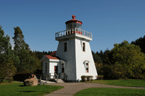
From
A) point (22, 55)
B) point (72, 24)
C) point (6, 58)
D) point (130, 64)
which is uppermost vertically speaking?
point (72, 24)

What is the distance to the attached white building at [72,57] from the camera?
831 inches

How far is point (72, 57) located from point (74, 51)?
0.99 m

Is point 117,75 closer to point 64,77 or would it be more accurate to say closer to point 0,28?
point 64,77

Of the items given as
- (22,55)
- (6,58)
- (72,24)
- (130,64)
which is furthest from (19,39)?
(130,64)

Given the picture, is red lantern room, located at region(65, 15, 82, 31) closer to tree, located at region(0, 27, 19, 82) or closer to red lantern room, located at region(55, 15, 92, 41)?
red lantern room, located at region(55, 15, 92, 41)

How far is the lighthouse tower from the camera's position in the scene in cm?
2130

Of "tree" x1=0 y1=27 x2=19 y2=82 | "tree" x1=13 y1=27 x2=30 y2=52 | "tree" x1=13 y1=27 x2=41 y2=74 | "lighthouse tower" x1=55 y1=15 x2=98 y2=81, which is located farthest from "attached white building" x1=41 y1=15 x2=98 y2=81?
"tree" x1=13 y1=27 x2=30 y2=52

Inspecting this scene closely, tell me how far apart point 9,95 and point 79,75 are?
1308 centimetres

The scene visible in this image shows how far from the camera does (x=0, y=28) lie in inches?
919

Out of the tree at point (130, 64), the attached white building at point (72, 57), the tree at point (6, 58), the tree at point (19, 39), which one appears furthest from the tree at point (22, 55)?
the tree at point (130, 64)

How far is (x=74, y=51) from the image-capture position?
21.4 meters

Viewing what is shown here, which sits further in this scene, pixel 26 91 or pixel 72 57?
pixel 72 57

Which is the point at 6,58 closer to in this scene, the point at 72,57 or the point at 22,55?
the point at 22,55

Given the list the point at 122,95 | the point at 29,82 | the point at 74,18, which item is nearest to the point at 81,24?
the point at 74,18
